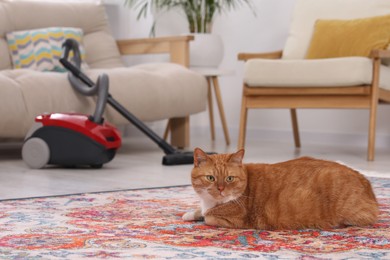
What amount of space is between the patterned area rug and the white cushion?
7.54ft

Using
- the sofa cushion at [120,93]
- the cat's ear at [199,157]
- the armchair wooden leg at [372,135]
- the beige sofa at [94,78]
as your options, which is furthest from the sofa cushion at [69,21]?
the cat's ear at [199,157]

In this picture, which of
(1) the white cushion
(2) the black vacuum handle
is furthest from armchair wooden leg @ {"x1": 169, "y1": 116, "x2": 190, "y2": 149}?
(2) the black vacuum handle

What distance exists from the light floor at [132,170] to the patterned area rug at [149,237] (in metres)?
0.47

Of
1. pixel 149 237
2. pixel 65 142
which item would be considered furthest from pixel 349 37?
pixel 149 237

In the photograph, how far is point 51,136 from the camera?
11.0 feet

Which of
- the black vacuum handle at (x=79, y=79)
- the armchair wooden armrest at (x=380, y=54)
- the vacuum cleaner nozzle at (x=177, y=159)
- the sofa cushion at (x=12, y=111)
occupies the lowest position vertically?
the vacuum cleaner nozzle at (x=177, y=159)

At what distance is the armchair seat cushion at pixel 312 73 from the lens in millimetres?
3760

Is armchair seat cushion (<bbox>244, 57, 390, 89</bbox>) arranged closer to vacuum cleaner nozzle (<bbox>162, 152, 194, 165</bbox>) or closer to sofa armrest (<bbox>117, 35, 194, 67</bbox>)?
sofa armrest (<bbox>117, 35, 194, 67</bbox>)

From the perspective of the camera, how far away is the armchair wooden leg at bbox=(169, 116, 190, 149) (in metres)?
4.49

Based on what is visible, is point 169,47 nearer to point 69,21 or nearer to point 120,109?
point 69,21

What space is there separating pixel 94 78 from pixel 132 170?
30.3 inches

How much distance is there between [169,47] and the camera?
182 inches

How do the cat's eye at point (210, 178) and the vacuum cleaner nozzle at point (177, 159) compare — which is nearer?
the cat's eye at point (210, 178)

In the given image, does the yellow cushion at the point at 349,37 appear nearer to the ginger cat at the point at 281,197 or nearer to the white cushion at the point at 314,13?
the white cushion at the point at 314,13
